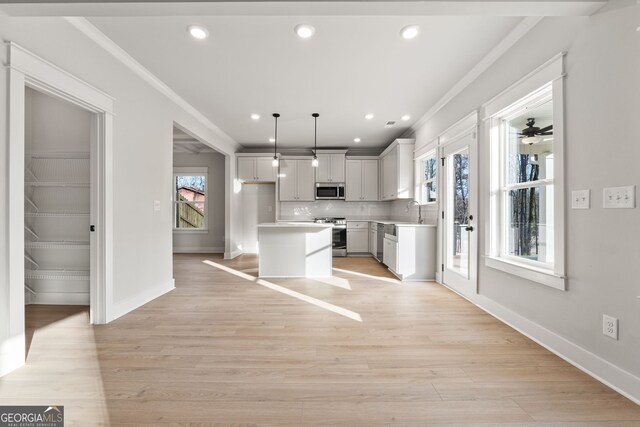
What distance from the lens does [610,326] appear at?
1.75m

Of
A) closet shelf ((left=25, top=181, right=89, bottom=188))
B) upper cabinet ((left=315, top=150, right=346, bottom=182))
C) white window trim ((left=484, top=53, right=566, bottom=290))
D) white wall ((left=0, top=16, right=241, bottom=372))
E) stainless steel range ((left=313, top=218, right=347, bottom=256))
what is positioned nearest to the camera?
white wall ((left=0, top=16, right=241, bottom=372))

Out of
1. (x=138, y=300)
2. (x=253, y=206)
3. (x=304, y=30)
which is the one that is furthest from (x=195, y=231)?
(x=304, y=30)

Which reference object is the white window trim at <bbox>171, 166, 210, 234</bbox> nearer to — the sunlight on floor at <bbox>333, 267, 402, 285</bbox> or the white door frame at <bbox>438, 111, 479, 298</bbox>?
the sunlight on floor at <bbox>333, 267, 402, 285</bbox>

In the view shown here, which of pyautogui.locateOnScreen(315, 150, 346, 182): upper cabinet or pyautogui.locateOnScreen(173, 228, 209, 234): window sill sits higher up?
pyautogui.locateOnScreen(315, 150, 346, 182): upper cabinet

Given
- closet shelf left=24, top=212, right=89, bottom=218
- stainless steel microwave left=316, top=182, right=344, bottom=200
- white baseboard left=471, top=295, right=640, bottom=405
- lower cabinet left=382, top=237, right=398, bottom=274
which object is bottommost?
white baseboard left=471, top=295, right=640, bottom=405

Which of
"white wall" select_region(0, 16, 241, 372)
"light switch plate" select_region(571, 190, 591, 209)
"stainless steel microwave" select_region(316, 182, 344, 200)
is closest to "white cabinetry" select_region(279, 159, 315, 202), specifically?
"stainless steel microwave" select_region(316, 182, 344, 200)

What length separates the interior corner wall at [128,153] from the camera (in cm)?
199

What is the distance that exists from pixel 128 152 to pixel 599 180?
401 centimetres

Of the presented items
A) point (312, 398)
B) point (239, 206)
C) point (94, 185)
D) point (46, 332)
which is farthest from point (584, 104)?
point (239, 206)

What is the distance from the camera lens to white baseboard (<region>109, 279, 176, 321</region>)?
→ 2879 millimetres

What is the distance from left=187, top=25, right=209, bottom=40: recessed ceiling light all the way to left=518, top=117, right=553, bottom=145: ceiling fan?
117 inches

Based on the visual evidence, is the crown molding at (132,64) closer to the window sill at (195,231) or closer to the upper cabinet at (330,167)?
the upper cabinet at (330,167)

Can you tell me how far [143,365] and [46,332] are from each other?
1.30 meters

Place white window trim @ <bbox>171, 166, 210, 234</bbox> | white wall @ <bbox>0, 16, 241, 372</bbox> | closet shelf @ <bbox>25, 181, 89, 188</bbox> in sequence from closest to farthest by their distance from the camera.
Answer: white wall @ <bbox>0, 16, 241, 372</bbox>, closet shelf @ <bbox>25, 181, 89, 188</bbox>, white window trim @ <bbox>171, 166, 210, 234</bbox>
